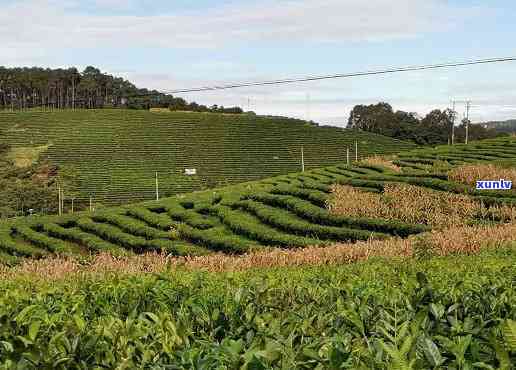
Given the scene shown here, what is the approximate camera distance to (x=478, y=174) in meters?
32.5

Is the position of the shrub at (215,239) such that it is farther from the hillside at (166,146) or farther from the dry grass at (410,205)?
the hillside at (166,146)

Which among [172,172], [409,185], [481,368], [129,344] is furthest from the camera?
[172,172]

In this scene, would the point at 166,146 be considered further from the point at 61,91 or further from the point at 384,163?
the point at 61,91

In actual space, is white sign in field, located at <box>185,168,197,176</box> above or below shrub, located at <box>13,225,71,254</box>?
above

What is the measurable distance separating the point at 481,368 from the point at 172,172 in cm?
6674

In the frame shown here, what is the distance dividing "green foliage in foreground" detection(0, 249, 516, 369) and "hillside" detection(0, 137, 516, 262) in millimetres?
20327

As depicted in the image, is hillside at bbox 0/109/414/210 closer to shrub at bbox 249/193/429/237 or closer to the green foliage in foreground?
shrub at bbox 249/193/429/237

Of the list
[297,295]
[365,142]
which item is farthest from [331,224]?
[365,142]

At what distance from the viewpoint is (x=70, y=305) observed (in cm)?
507

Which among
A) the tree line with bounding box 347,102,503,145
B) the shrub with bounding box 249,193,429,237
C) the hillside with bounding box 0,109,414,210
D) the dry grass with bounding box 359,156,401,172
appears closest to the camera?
the shrub with bounding box 249,193,429,237

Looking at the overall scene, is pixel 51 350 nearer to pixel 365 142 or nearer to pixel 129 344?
pixel 129 344

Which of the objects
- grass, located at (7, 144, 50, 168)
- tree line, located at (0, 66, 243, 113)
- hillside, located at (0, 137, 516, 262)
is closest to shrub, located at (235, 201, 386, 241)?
hillside, located at (0, 137, 516, 262)

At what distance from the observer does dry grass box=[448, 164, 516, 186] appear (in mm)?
32250

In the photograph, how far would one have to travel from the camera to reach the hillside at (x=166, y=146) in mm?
64688
